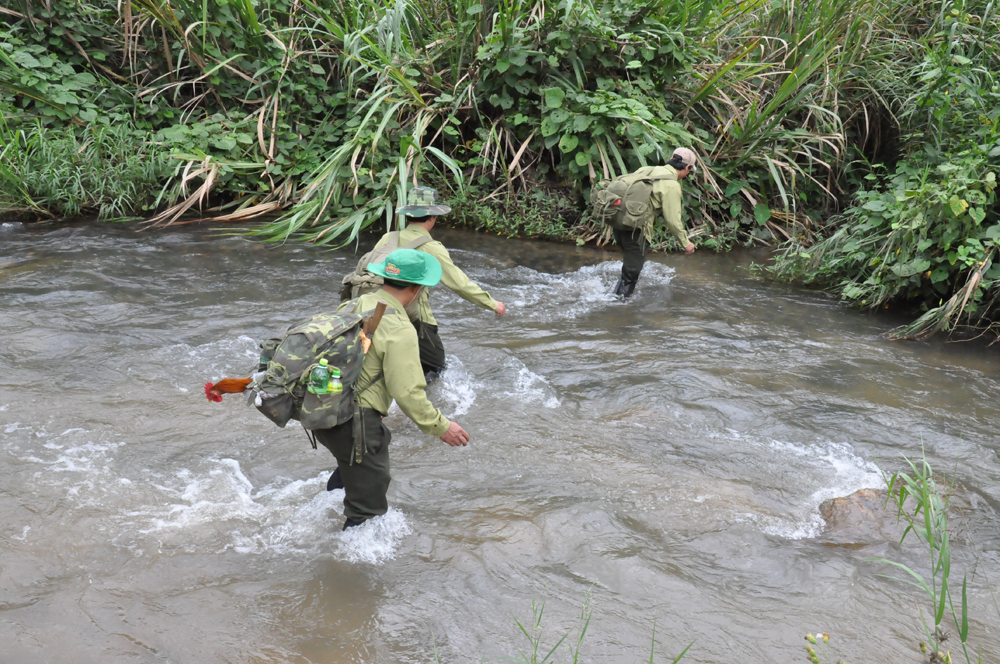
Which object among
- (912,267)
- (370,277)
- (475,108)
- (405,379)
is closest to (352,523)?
(405,379)

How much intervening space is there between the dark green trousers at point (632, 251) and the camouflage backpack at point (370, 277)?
2810 mm

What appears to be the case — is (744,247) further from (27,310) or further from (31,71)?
(31,71)

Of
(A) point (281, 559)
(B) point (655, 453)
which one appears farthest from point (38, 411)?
(B) point (655, 453)

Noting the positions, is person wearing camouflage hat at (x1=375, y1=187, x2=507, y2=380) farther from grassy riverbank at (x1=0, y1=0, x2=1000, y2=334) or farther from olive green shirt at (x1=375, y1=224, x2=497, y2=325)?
grassy riverbank at (x1=0, y1=0, x2=1000, y2=334)

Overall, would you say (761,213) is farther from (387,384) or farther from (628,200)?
(387,384)

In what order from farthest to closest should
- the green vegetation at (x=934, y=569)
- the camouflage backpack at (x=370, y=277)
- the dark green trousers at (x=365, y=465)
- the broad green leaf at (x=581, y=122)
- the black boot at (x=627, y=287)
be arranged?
the broad green leaf at (x=581, y=122) < the black boot at (x=627, y=287) < the camouflage backpack at (x=370, y=277) < the dark green trousers at (x=365, y=465) < the green vegetation at (x=934, y=569)

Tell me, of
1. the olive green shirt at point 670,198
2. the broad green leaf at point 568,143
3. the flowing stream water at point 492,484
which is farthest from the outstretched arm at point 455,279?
the broad green leaf at point 568,143

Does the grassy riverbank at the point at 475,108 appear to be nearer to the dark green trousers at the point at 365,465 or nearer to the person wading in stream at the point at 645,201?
the person wading in stream at the point at 645,201

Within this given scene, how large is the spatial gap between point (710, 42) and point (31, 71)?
8.17 metres

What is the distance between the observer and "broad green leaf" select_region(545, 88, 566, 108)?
823cm

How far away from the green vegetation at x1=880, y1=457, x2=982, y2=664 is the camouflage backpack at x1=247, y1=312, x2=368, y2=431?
209 centimetres

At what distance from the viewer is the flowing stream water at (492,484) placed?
3.07 m

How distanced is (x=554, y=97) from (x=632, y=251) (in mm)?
2319

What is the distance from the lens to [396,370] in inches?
126
